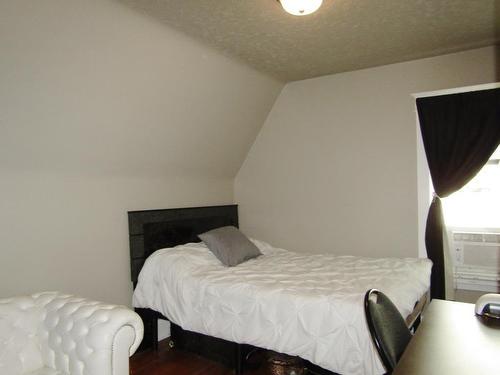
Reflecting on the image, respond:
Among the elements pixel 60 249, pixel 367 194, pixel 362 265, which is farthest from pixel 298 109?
pixel 60 249

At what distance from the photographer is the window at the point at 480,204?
424cm

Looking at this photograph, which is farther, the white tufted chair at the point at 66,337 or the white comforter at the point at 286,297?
the white comforter at the point at 286,297

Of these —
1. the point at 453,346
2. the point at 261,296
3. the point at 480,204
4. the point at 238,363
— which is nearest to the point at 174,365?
the point at 238,363

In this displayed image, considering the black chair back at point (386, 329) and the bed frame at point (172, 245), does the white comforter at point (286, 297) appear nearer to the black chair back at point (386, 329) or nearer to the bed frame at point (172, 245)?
the bed frame at point (172, 245)

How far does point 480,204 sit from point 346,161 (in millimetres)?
1923

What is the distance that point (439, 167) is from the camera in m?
3.34

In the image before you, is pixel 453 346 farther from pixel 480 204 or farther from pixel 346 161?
pixel 480 204

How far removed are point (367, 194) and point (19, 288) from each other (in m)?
3.05

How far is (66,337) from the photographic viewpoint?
1.88 m

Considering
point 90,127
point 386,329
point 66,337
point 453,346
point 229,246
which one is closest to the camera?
point 453,346

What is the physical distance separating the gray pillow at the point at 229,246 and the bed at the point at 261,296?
3.0 inches

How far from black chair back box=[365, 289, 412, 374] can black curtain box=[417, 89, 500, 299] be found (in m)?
2.14

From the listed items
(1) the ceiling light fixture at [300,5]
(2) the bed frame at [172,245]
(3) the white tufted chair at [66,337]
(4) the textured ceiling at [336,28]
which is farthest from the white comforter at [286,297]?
(4) the textured ceiling at [336,28]

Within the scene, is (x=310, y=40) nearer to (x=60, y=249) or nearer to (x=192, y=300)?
(x=192, y=300)
